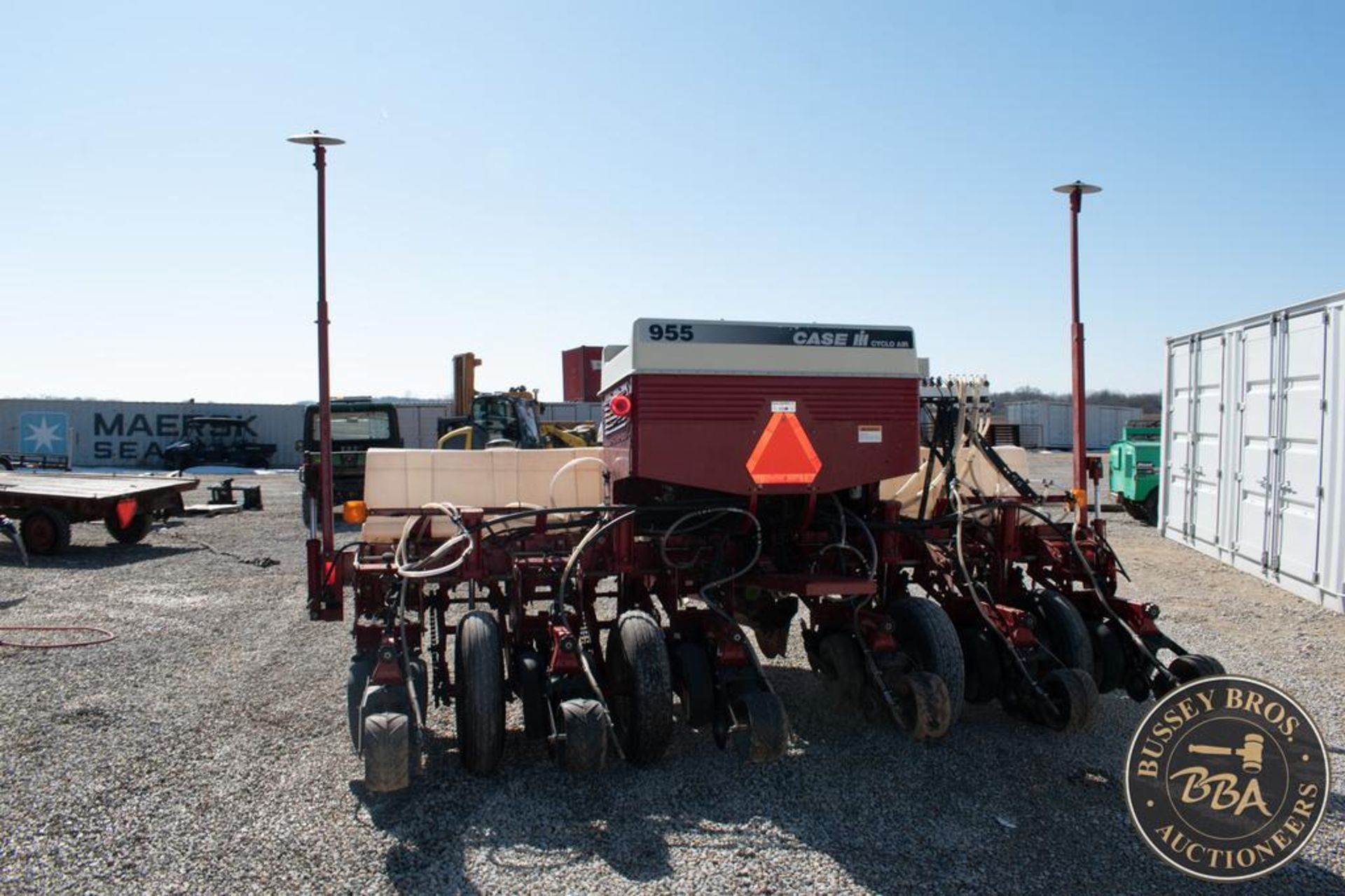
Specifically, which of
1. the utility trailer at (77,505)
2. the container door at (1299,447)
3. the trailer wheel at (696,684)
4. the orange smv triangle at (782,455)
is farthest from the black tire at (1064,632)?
the utility trailer at (77,505)

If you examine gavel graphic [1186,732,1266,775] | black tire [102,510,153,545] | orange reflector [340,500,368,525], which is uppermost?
orange reflector [340,500,368,525]

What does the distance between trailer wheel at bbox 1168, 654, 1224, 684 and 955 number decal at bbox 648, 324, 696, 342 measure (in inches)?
132

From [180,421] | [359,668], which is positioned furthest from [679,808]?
[180,421]

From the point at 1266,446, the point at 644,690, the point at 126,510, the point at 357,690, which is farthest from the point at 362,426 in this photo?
the point at 644,690

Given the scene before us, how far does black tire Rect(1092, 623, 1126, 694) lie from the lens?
20.1ft

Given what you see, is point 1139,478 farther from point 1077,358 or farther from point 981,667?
point 981,667

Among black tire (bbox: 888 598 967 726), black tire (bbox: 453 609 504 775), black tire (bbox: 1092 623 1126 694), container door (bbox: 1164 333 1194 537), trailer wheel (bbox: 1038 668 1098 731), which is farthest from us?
container door (bbox: 1164 333 1194 537)

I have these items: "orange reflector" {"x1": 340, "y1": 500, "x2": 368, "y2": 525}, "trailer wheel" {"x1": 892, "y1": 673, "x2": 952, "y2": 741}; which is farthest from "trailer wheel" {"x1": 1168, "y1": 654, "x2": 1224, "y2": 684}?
"orange reflector" {"x1": 340, "y1": 500, "x2": 368, "y2": 525}

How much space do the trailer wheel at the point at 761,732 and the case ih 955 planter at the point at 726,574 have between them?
11 millimetres

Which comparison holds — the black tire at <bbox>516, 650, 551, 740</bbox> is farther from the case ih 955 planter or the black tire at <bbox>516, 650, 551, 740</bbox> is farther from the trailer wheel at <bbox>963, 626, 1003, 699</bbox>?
the trailer wheel at <bbox>963, 626, 1003, 699</bbox>

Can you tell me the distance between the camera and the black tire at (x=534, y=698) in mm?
5172

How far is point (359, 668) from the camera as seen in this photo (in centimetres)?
548

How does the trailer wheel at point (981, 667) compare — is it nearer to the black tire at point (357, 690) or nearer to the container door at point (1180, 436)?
the black tire at point (357, 690)

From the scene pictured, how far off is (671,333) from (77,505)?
38.2ft
